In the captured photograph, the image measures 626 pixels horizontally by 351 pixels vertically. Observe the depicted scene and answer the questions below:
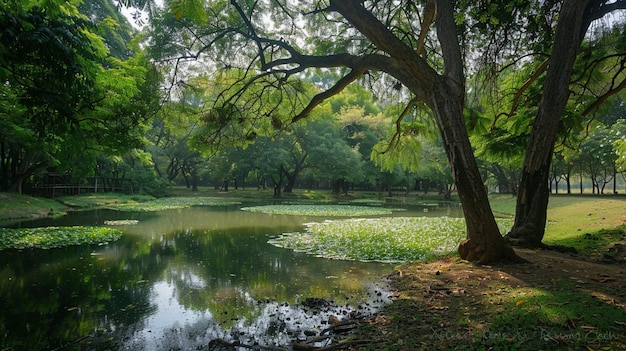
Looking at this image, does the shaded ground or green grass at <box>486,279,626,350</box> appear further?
the shaded ground

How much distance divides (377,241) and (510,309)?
22.9 feet

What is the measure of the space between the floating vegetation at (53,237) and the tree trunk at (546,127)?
12.1 m

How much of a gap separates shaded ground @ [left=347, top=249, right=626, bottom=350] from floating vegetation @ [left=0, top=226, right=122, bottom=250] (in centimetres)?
1039

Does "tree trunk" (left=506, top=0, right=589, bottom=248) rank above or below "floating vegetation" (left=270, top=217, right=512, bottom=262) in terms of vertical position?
above

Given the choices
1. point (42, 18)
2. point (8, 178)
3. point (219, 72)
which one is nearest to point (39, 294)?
point (42, 18)

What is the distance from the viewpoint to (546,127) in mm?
6781

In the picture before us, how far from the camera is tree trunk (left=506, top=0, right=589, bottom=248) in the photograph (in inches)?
257

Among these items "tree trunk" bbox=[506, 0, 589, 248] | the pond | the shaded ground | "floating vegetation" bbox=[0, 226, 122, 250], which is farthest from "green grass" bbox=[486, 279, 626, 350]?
"floating vegetation" bbox=[0, 226, 122, 250]

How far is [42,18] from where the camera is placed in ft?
14.6

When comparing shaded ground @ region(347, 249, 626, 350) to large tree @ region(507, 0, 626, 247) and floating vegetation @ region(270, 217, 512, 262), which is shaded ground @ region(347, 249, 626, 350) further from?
floating vegetation @ region(270, 217, 512, 262)

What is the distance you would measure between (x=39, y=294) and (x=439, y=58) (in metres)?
10.9

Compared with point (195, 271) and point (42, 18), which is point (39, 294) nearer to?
point (195, 271)

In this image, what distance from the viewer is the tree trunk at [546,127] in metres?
6.53

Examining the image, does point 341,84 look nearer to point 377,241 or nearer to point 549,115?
point 549,115
